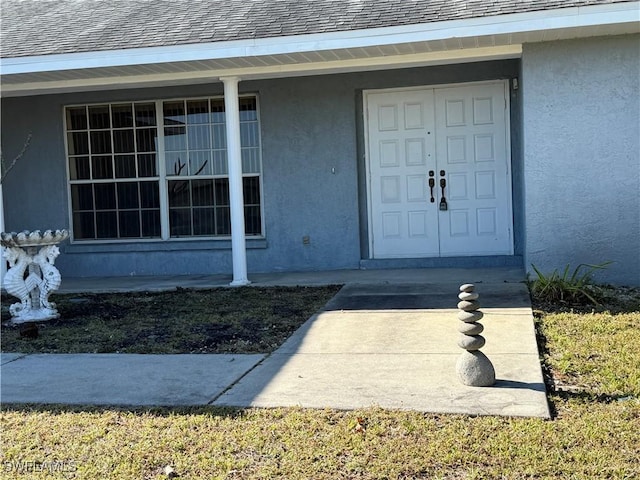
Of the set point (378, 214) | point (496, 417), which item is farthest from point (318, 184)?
point (496, 417)

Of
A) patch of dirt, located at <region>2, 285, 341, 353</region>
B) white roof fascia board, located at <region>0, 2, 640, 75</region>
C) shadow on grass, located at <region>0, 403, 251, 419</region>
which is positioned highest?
white roof fascia board, located at <region>0, 2, 640, 75</region>

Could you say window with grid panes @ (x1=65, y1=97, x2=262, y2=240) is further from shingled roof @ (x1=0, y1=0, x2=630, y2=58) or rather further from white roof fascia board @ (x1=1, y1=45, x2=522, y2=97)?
shingled roof @ (x1=0, y1=0, x2=630, y2=58)

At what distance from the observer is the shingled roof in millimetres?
8070

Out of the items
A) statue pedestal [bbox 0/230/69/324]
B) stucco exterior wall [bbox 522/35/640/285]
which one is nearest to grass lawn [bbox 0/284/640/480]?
statue pedestal [bbox 0/230/69/324]

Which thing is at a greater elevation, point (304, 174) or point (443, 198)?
point (304, 174)

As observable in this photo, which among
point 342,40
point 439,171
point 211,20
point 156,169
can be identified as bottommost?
point 439,171

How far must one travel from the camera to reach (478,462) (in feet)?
11.6

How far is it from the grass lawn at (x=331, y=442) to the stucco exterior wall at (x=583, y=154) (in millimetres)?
3947

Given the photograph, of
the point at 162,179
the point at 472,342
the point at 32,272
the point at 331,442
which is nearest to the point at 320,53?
the point at 162,179

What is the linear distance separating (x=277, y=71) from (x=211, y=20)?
3.69 feet

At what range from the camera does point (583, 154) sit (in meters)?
8.37

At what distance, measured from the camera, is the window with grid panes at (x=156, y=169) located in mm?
11242

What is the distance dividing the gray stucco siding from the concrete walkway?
3.14 m

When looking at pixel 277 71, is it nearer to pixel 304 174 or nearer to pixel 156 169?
pixel 304 174
